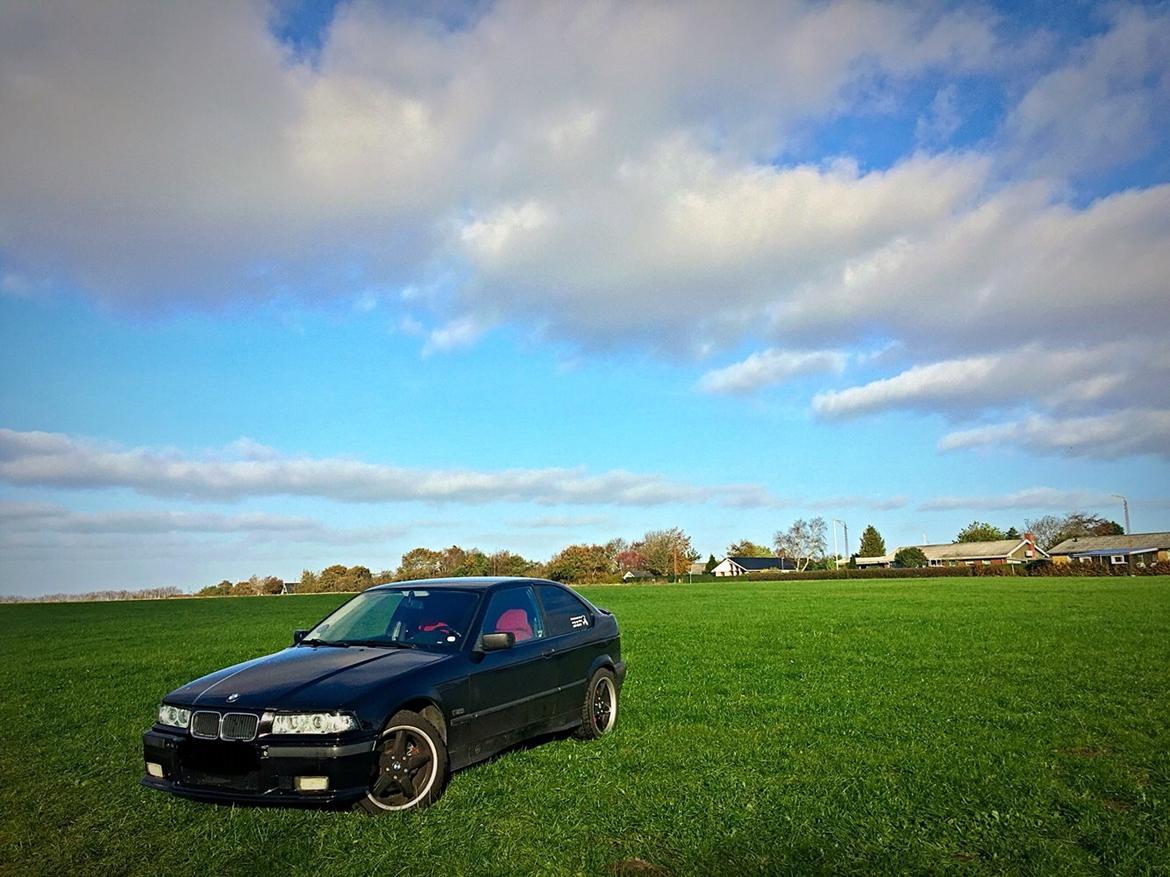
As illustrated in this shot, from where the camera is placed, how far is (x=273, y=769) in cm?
555

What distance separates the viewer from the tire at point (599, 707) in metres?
8.16

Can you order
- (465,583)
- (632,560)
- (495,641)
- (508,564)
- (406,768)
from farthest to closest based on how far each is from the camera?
(632,560), (508,564), (465,583), (495,641), (406,768)

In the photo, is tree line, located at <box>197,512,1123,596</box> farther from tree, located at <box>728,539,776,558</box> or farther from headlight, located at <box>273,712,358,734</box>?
headlight, located at <box>273,712,358,734</box>

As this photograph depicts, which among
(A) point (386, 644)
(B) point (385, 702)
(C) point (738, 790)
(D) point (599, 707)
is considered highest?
(A) point (386, 644)

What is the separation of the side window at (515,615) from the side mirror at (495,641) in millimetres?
392

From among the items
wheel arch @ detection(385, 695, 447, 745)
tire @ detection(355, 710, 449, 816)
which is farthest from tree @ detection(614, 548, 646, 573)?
tire @ detection(355, 710, 449, 816)

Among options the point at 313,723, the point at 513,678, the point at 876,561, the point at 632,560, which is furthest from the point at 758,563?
the point at 313,723

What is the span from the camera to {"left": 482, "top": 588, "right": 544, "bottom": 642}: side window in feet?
24.4

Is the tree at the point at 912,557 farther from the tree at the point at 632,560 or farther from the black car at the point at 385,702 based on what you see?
the black car at the point at 385,702

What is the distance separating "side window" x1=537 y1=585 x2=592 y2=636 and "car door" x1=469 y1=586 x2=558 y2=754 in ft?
0.55

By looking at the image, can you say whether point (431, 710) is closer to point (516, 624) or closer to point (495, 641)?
point (495, 641)

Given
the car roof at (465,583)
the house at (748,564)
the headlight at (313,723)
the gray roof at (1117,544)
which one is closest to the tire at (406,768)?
the headlight at (313,723)

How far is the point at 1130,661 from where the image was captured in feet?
43.9

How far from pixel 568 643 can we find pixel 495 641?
1469 mm
